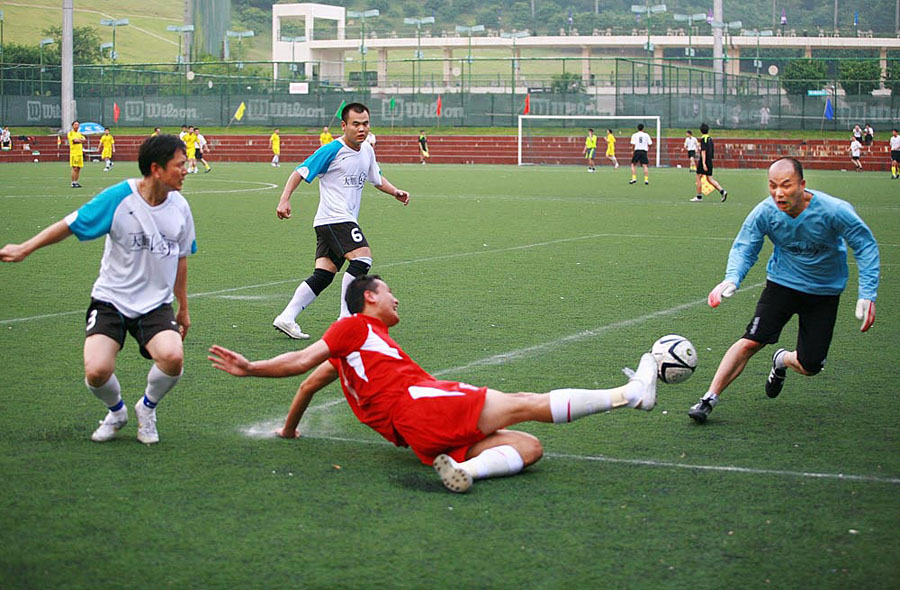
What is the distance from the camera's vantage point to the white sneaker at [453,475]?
5.13 metres

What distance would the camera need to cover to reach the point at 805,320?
693 cm

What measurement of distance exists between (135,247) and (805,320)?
4073 mm

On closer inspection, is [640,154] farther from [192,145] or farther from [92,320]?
[92,320]

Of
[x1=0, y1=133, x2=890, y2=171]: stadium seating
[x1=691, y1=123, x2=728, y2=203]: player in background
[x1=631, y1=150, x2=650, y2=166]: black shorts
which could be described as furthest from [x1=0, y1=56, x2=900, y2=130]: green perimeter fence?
[x1=691, y1=123, x2=728, y2=203]: player in background

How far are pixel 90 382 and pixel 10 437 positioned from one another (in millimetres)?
689

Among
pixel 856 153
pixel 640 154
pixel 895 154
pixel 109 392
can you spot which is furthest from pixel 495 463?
pixel 856 153

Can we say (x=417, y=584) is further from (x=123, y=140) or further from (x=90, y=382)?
(x=123, y=140)

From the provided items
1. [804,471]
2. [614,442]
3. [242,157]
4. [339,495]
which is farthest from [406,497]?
[242,157]

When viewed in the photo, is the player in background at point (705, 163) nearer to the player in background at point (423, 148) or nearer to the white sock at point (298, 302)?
the white sock at point (298, 302)

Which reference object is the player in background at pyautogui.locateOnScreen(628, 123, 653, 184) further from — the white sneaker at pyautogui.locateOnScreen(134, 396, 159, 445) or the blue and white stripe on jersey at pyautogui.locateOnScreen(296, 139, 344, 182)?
the white sneaker at pyautogui.locateOnScreen(134, 396, 159, 445)

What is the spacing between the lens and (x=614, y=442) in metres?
6.18

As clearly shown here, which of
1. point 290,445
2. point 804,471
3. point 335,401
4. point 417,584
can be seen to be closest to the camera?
point 417,584

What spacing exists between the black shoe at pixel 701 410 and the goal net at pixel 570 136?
1699 inches

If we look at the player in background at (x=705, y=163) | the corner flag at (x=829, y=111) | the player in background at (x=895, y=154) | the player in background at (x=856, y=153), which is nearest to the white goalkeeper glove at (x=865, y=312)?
the player in background at (x=705, y=163)
